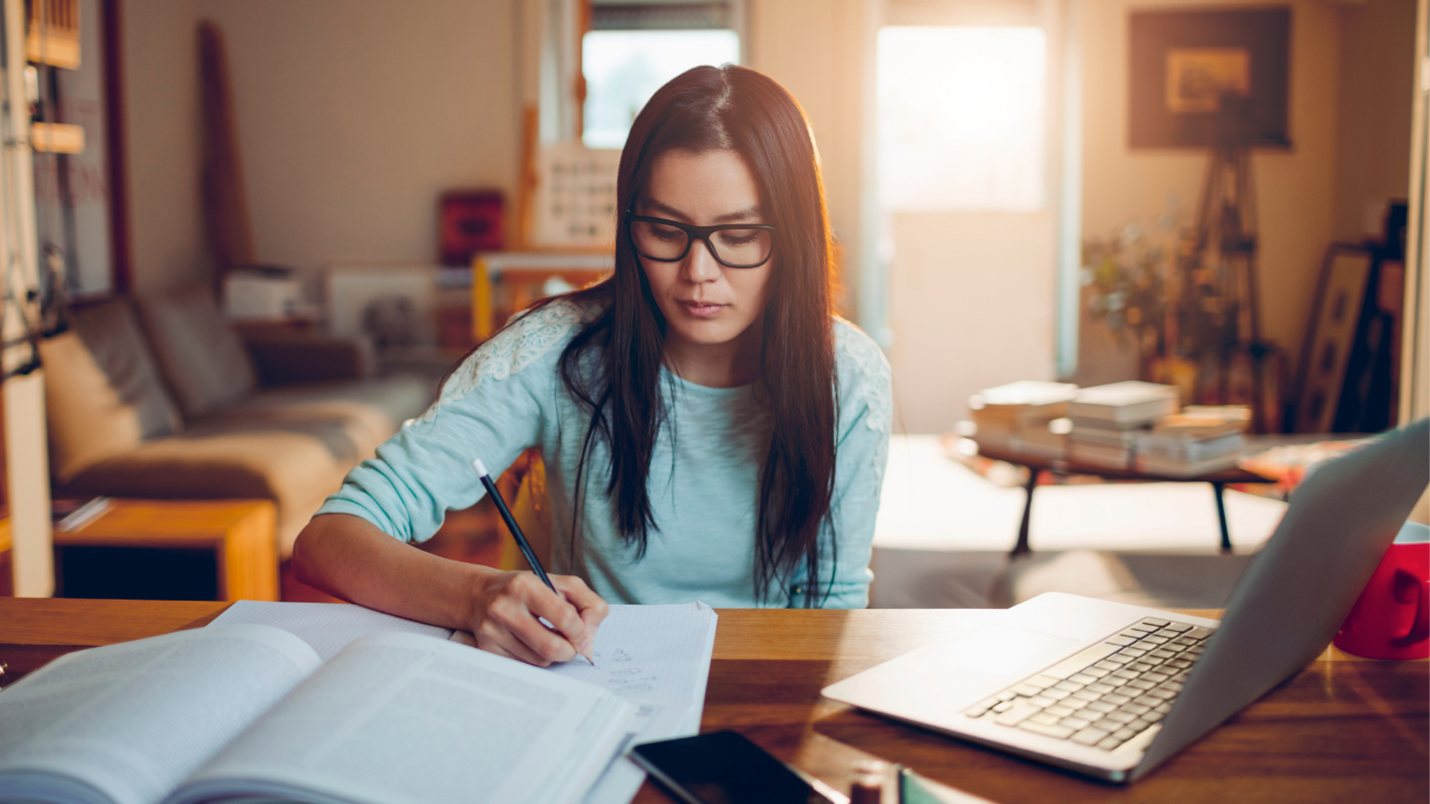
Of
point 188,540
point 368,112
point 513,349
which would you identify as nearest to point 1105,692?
point 513,349

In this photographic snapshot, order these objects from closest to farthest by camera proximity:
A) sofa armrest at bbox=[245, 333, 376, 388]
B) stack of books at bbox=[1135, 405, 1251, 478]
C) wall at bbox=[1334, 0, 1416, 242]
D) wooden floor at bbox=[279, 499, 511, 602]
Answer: stack of books at bbox=[1135, 405, 1251, 478], wooden floor at bbox=[279, 499, 511, 602], wall at bbox=[1334, 0, 1416, 242], sofa armrest at bbox=[245, 333, 376, 388]

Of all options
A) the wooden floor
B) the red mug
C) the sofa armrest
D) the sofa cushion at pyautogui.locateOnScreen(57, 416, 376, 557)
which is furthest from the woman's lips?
the sofa armrest

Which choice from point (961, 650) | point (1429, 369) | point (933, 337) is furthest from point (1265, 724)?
point (933, 337)

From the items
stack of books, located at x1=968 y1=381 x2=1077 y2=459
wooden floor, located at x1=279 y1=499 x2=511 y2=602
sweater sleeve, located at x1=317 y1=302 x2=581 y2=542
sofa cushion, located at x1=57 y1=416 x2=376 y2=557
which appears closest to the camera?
sweater sleeve, located at x1=317 y1=302 x2=581 y2=542

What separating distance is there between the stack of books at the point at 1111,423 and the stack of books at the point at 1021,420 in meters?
0.04

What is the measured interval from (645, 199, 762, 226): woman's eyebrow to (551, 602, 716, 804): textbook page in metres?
0.40

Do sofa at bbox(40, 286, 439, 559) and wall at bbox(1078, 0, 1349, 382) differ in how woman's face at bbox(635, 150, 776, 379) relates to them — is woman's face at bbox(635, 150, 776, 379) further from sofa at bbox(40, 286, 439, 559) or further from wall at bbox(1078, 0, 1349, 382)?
wall at bbox(1078, 0, 1349, 382)

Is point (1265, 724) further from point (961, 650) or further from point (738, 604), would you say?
point (738, 604)

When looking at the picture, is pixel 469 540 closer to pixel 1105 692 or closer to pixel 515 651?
pixel 515 651

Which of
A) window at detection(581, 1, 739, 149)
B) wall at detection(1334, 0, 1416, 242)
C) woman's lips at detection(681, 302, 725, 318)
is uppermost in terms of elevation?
window at detection(581, 1, 739, 149)

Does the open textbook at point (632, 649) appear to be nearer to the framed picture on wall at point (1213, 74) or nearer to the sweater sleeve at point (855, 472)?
the sweater sleeve at point (855, 472)

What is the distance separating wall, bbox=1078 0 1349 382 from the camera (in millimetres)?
4645

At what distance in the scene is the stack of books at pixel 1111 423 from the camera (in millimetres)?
2070

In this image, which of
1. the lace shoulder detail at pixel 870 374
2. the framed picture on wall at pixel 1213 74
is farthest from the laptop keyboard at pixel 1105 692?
the framed picture on wall at pixel 1213 74
